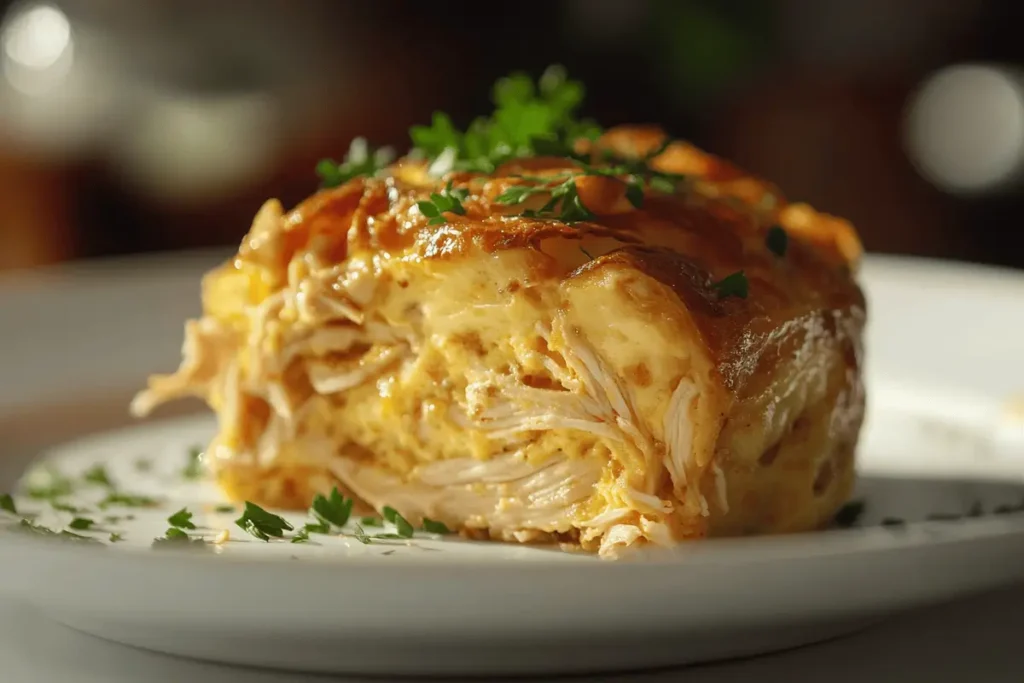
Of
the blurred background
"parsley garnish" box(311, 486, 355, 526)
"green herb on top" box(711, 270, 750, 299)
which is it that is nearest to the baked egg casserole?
"green herb on top" box(711, 270, 750, 299)

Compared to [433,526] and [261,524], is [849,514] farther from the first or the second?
[261,524]

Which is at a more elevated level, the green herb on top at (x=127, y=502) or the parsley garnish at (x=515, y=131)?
the parsley garnish at (x=515, y=131)

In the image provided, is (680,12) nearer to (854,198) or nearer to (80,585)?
(854,198)

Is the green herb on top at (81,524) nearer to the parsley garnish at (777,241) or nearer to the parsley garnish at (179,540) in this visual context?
the parsley garnish at (179,540)

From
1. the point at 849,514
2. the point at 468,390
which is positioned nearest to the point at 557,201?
the point at 468,390

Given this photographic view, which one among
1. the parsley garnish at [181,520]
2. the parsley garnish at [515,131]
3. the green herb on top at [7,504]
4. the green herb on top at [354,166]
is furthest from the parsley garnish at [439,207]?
the green herb on top at [7,504]

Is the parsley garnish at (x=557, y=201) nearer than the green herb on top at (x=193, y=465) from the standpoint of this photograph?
Yes
